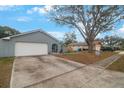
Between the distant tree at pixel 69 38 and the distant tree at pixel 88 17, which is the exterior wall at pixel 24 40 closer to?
the distant tree at pixel 88 17

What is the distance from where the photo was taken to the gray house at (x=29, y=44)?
16594 millimetres

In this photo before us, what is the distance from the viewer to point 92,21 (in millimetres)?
24047

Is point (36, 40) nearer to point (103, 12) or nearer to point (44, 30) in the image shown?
point (44, 30)

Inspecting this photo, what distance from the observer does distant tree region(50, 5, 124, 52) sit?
877 inches

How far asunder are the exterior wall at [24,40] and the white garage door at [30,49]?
456mm

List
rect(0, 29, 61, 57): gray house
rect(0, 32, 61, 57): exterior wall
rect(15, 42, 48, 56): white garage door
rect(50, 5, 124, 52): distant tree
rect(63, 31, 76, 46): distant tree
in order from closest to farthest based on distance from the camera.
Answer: rect(0, 32, 61, 57): exterior wall → rect(0, 29, 61, 57): gray house → rect(15, 42, 48, 56): white garage door → rect(50, 5, 124, 52): distant tree → rect(63, 31, 76, 46): distant tree

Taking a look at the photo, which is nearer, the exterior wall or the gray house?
the exterior wall

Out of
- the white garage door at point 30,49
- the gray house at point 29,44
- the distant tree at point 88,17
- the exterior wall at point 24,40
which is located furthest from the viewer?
the distant tree at point 88,17

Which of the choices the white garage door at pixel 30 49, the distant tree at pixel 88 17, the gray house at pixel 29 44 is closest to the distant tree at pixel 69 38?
the distant tree at pixel 88 17

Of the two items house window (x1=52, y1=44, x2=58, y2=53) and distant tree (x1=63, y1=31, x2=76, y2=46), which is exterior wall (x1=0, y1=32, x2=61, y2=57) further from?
distant tree (x1=63, y1=31, x2=76, y2=46)

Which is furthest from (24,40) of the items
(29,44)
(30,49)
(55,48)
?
(55,48)

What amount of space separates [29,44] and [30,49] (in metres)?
0.61

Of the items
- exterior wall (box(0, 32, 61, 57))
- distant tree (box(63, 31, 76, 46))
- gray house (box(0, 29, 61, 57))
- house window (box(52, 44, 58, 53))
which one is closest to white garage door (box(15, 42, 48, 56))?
gray house (box(0, 29, 61, 57))

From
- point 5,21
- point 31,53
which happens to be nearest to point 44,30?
point 31,53
